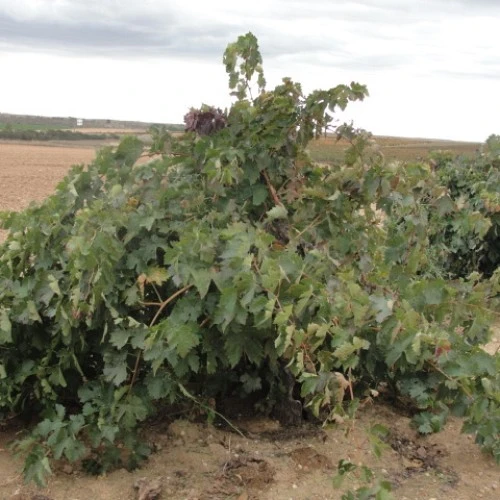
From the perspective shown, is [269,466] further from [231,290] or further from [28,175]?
[28,175]

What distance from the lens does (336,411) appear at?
2717mm

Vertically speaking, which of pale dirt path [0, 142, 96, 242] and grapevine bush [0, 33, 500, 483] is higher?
grapevine bush [0, 33, 500, 483]

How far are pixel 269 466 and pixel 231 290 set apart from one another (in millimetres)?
941

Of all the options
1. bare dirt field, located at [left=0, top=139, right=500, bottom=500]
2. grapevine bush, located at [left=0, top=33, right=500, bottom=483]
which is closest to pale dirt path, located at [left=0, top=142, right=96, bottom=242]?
grapevine bush, located at [left=0, top=33, right=500, bottom=483]

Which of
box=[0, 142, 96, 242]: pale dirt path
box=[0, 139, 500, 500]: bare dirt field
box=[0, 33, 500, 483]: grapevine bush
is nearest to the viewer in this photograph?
box=[0, 33, 500, 483]: grapevine bush

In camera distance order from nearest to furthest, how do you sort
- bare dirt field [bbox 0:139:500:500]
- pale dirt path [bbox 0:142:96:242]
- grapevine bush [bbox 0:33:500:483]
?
1. grapevine bush [bbox 0:33:500:483]
2. bare dirt field [bbox 0:139:500:500]
3. pale dirt path [bbox 0:142:96:242]

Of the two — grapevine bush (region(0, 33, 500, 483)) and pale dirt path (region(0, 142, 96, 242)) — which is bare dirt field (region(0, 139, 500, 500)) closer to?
grapevine bush (region(0, 33, 500, 483))

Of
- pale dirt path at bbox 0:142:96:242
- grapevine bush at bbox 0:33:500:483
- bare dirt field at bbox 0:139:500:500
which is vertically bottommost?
pale dirt path at bbox 0:142:96:242

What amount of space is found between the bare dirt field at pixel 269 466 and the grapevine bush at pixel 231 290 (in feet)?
0.43

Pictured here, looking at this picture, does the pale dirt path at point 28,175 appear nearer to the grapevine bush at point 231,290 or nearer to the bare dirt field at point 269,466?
the grapevine bush at point 231,290

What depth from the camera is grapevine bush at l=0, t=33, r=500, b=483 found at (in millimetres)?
2967

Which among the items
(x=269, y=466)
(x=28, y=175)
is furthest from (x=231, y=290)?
(x=28, y=175)

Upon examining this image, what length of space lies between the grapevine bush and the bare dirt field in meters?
0.13

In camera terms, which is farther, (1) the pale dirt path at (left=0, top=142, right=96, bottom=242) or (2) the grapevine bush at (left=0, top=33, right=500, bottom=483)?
(1) the pale dirt path at (left=0, top=142, right=96, bottom=242)
